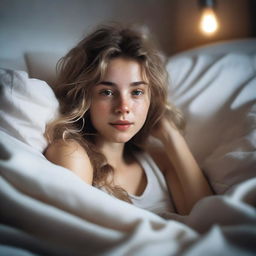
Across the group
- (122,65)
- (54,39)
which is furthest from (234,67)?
(54,39)

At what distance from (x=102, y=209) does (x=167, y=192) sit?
47cm

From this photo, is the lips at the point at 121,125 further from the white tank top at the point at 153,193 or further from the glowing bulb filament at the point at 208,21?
the glowing bulb filament at the point at 208,21

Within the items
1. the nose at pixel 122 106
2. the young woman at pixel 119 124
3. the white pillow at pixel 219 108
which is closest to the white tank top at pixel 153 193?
the young woman at pixel 119 124

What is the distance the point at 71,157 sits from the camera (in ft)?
2.40

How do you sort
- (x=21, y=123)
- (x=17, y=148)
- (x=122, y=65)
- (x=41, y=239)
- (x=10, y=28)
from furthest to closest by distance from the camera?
(x=10, y=28)
(x=122, y=65)
(x=21, y=123)
(x=17, y=148)
(x=41, y=239)

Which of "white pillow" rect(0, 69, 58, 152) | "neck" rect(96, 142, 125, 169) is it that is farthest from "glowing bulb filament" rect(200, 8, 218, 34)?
"white pillow" rect(0, 69, 58, 152)

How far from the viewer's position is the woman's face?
80 cm

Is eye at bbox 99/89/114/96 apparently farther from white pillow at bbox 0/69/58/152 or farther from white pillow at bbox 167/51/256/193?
white pillow at bbox 167/51/256/193

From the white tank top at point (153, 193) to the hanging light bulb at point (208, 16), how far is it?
0.75 metres

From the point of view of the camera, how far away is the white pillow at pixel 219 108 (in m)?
0.80

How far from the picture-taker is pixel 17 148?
0.60 metres

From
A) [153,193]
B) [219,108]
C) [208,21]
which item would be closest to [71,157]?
[153,193]

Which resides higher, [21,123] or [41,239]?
[21,123]

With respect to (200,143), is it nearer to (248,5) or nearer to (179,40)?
(179,40)
